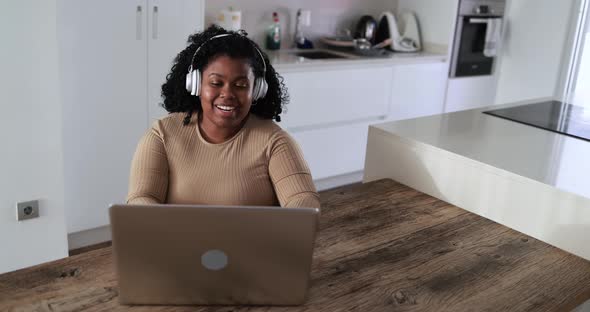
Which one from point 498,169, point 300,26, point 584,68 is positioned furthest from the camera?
point 584,68

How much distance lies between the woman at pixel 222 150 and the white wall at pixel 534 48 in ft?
11.8

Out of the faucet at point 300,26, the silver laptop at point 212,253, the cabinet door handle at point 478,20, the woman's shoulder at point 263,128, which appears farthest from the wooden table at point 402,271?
the cabinet door handle at point 478,20

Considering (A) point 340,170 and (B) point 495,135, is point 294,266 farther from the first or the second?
(A) point 340,170

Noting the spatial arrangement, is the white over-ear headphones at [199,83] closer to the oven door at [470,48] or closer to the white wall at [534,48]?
the oven door at [470,48]

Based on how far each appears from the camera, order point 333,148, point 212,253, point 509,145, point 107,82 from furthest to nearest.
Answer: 1. point 333,148
2. point 107,82
3. point 509,145
4. point 212,253

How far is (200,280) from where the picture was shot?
1.07 metres

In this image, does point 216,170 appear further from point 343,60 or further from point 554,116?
point 343,60

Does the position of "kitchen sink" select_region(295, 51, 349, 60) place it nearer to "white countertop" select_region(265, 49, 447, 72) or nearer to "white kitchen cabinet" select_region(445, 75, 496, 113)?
"white countertop" select_region(265, 49, 447, 72)

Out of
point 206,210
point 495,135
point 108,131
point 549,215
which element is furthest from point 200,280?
point 108,131

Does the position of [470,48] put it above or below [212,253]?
above

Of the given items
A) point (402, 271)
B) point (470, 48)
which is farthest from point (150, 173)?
point (470, 48)

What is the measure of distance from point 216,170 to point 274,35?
2502mm

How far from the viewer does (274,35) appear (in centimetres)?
373

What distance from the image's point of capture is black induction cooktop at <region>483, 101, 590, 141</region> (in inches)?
85.7
